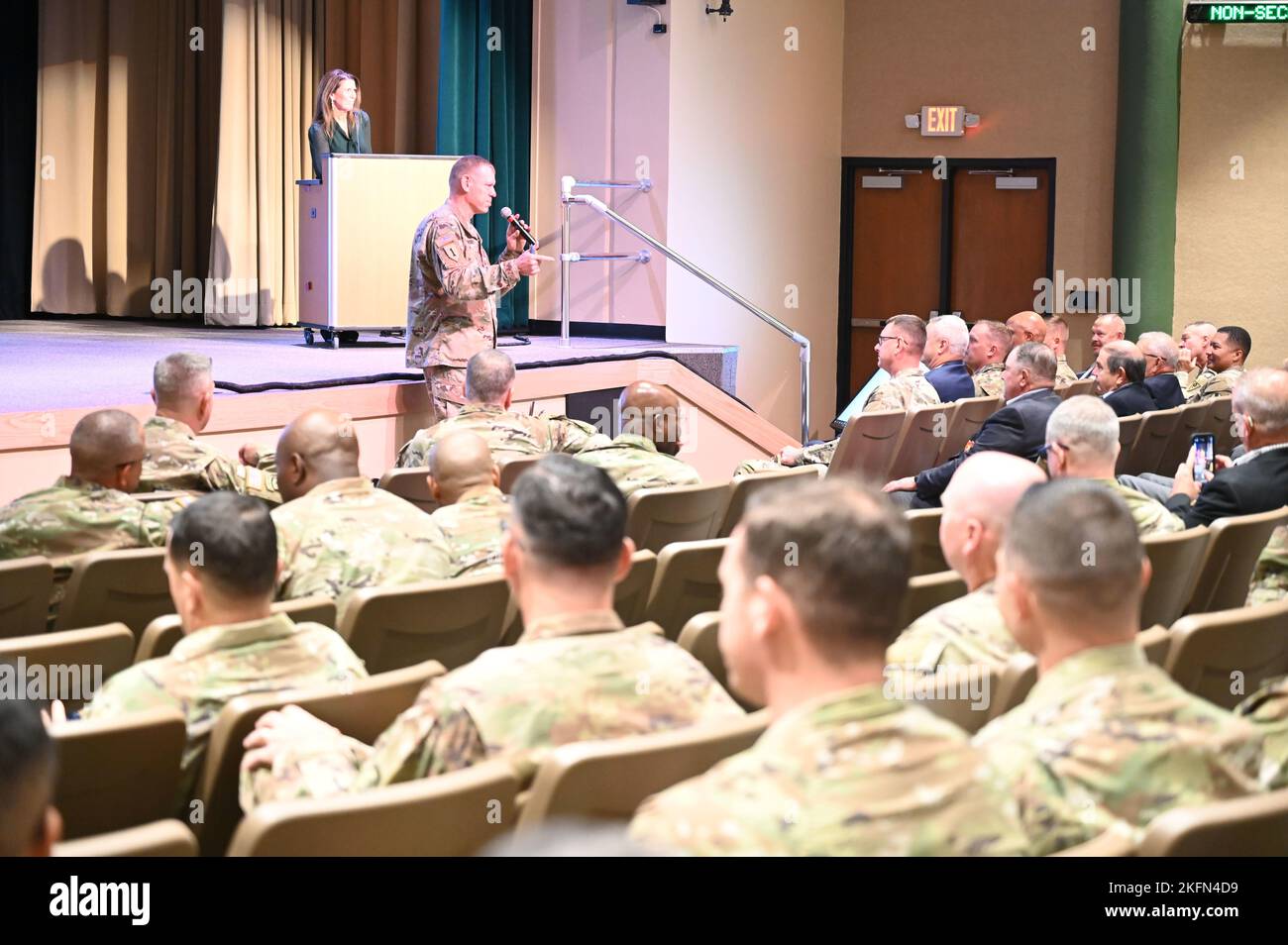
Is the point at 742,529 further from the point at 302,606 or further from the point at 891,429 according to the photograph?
the point at 891,429

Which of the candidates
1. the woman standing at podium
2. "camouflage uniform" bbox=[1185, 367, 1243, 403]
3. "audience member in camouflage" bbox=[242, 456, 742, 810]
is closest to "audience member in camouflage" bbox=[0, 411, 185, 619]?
"audience member in camouflage" bbox=[242, 456, 742, 810]

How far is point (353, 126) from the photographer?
8969mm

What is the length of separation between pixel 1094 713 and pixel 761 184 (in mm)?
9570

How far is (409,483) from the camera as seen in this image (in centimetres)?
496

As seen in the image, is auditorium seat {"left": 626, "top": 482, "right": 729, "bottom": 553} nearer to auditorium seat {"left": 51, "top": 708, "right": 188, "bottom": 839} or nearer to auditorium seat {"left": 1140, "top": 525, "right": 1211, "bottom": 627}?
auditorium seat {"left": 1140, "top": 525, "right": 1211, "bottom": 627}

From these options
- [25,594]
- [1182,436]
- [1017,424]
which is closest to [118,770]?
[25,594]

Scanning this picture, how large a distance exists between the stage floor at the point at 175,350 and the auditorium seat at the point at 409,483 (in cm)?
166

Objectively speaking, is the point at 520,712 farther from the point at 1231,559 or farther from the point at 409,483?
the point at 409,483

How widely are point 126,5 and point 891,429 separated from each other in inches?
265

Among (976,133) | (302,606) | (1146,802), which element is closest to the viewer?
(1146,802)

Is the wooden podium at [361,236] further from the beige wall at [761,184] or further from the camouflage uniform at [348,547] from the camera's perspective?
the camouflage uniform at [348,547]

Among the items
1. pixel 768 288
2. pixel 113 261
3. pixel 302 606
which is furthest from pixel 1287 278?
pixel 302 606

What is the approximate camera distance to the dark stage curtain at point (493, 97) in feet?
33.1

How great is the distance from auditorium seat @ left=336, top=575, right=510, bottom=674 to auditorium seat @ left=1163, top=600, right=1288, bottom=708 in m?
1.39
